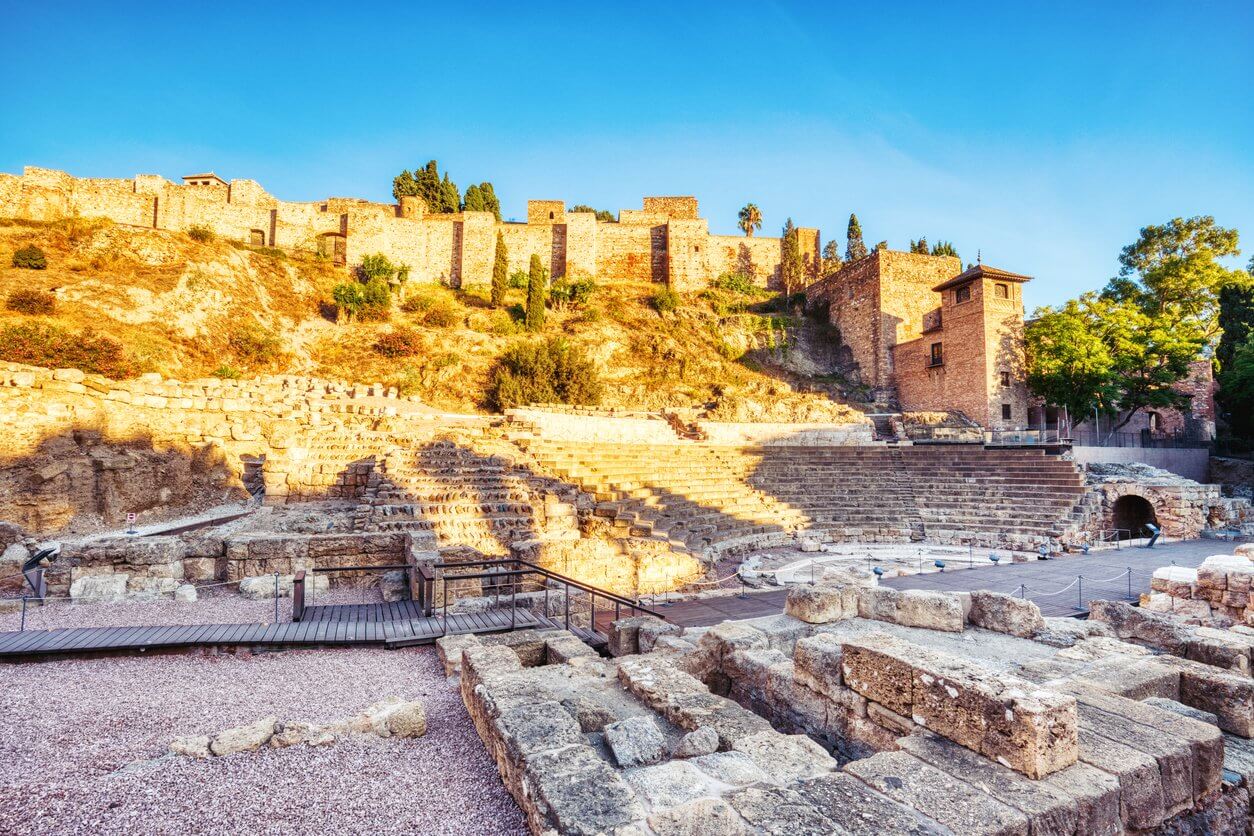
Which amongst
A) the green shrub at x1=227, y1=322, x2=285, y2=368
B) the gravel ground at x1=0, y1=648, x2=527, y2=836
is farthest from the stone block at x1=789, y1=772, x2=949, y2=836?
the green shrub at x1=227, y1=322, x2=285, y2=368

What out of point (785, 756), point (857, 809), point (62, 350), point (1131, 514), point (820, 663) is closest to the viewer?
point (857, 809)

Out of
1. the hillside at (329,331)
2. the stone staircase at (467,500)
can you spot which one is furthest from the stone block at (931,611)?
the hillside at (329,331)

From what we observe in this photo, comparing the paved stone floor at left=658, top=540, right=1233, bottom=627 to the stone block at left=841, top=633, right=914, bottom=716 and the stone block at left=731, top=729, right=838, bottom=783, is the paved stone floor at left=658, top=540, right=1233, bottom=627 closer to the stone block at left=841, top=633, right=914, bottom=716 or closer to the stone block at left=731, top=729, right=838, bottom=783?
the stone block at left=841, top=633, right=914, bottom=716

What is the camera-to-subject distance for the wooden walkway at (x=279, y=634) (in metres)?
5.13

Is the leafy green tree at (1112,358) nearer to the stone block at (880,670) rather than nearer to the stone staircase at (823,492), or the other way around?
the stone staircase at (823,492)

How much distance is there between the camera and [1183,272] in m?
29.7

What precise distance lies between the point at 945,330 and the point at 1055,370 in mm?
5630

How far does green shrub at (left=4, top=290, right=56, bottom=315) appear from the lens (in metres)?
22.2

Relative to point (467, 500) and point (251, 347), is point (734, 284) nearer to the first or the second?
point (251, 347)

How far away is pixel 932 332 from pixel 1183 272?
13200mm

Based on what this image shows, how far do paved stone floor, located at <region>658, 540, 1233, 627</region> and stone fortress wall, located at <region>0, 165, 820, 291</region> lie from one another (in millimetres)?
34336

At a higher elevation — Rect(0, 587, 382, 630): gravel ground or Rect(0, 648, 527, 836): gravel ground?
Rect(0, 648, 527, 836): gravel ground

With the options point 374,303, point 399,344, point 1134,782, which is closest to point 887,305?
point 399,344

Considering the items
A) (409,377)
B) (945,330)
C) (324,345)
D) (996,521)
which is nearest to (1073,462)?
(996,521)
